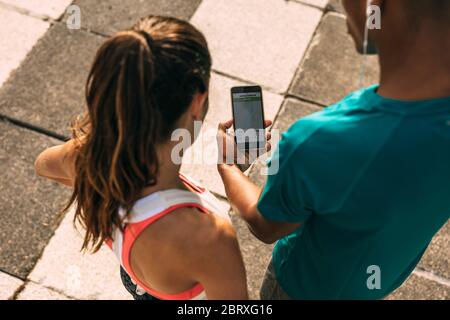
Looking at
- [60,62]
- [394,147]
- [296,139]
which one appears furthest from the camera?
[60,62]

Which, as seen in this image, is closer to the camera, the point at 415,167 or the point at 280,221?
the point at 415,167

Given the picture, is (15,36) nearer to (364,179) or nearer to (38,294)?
(38,294)

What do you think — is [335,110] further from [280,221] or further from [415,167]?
[280,221]

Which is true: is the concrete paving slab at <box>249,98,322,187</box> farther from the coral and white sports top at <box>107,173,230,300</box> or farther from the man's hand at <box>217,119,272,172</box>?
the coral and white sports top at <box>107,173,230,300</box>

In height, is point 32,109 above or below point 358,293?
below

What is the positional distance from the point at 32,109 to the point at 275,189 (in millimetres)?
2715

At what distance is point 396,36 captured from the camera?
Result: 5.14 ft

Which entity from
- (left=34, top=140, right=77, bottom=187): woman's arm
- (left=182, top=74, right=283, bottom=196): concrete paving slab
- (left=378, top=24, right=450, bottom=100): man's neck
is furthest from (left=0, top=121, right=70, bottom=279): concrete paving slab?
(left=378, top=24, right=450, bottom=100): man's neck

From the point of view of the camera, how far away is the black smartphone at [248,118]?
2.52 m

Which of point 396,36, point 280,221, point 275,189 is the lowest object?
point 280,221

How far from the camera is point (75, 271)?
332 centimetres

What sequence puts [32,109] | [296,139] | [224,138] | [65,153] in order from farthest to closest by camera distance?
[32,109] < [224,138] < [65,153] < [296,139]

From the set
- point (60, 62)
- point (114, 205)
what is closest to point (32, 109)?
point (60, 62)

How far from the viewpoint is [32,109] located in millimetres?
3951
